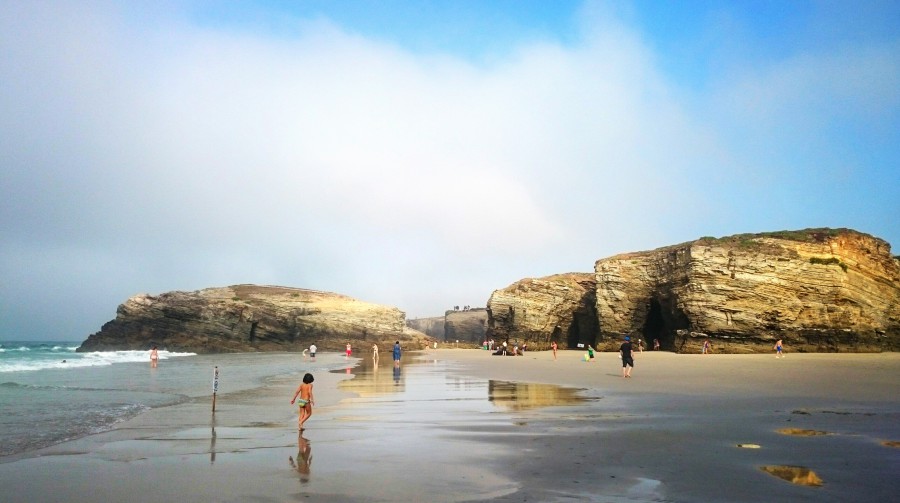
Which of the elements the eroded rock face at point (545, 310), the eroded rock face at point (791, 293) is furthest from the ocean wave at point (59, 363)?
the eroded rock face at point (791, 293)

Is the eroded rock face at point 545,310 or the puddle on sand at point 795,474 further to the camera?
the eroded rock face at point 545,310

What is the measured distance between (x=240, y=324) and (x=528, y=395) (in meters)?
62.3

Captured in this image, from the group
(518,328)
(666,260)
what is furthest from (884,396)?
(518,328)

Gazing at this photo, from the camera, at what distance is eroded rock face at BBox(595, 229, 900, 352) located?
37.9 meters

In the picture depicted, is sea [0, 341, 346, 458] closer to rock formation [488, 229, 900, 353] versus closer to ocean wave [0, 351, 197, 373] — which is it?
ocean wave [0, 351, 197, 373]

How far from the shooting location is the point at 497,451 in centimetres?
849

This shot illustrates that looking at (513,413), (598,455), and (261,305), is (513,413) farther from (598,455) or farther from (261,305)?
(261,305)

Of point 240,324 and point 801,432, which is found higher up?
point 240,324

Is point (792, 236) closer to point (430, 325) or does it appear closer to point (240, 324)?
point (240, 324)

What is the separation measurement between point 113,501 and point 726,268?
4184cm

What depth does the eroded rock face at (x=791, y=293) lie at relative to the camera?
3794cm

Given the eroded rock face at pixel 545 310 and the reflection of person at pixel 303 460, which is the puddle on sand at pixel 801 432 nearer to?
the reflection of person at pixel 303 460

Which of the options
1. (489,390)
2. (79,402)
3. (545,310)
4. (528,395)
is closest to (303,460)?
(528,395)

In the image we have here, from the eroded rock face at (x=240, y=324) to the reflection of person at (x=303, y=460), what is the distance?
66201mm
